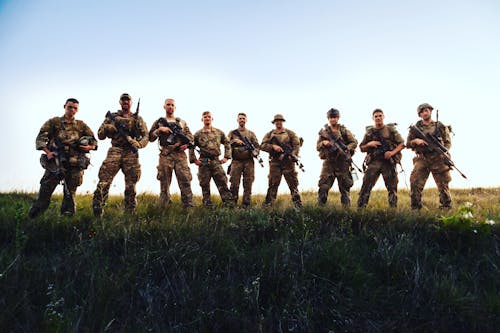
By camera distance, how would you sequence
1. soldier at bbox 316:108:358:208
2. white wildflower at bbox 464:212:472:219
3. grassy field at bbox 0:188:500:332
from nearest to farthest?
grassy field at bbox 0:188:500:332, white wildflower at bbox 464:212:472:219, soldier at bbox 316:108:358:208

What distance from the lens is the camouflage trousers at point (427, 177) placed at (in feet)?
24.5

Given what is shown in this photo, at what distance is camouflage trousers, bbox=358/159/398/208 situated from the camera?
7.73 m

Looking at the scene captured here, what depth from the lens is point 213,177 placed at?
324 inches

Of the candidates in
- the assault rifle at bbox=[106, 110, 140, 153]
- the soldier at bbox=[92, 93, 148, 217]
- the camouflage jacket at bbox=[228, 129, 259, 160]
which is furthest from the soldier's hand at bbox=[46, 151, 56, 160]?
the camouflage jacket at bbox=[228, 129, 259, 160]

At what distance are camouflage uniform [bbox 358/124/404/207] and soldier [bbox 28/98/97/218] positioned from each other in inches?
225

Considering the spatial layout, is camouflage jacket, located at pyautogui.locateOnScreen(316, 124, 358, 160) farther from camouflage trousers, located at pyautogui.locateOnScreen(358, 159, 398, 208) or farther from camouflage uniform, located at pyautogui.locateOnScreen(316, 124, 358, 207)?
camouflage trousers, located at pyautogui.locateOnScreen(358, 159, 398, 208)

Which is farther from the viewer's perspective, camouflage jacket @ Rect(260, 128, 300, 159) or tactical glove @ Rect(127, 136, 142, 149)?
camouflage jacket @ Rect(260, 128, 300, 159)

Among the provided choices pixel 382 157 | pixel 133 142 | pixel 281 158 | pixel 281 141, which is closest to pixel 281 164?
pixel 281 158

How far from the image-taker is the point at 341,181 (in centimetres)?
808

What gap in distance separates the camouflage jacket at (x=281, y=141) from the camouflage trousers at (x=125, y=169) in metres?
3.24

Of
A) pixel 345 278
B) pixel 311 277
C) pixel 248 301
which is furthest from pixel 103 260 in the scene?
pixel 345 278

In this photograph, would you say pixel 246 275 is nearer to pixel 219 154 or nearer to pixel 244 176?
pixel 219 154

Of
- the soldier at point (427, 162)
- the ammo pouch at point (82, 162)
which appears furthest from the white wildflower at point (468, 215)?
the ammo pouch at point (82, 162)

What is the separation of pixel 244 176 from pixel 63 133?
13.8 feet
